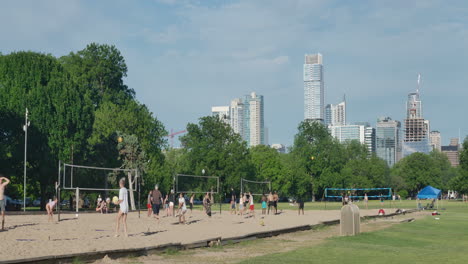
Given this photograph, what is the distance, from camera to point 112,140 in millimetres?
69188

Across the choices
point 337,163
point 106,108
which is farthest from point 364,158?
point 106,108

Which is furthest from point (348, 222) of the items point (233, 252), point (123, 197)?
point (123, 197)

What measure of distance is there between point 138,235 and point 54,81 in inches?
1389

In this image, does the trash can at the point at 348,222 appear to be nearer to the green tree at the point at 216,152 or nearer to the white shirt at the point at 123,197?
the white shirt at the point at 123,197

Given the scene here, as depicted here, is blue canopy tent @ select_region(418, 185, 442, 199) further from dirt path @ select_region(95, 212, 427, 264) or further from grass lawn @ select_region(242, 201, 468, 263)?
dirt path @ select_region(95, 212, 427, 264)

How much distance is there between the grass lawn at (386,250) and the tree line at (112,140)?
20.8 metres

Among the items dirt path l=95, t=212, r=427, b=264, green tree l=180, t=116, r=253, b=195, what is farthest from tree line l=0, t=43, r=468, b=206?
dirt path l=95, t=212, r=427, b=264

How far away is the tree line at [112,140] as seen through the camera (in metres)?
55.9

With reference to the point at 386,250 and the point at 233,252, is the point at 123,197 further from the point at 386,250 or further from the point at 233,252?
the point at 386,250

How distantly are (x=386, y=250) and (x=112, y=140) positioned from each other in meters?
51.6

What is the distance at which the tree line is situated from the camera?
5591 centimetres

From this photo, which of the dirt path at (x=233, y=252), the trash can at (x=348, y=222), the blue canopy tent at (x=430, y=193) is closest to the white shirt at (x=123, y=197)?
the dirt path at (x=233, y=252)

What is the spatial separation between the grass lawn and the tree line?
2080cm

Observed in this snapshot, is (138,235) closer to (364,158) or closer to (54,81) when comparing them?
(54,81)
